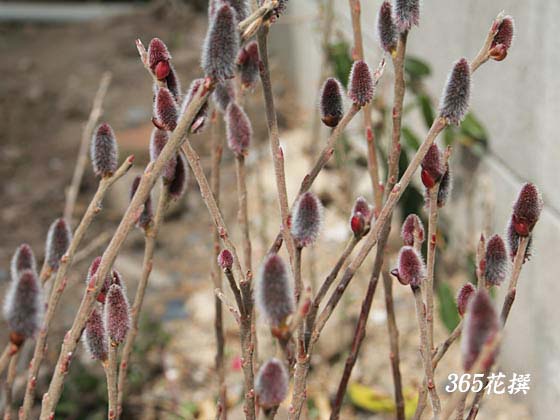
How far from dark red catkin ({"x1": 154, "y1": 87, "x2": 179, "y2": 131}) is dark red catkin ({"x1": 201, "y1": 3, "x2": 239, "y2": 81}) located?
0.15 meters

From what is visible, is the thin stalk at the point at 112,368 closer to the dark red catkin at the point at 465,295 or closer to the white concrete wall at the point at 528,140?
the dark red catkin at the point at 465,295

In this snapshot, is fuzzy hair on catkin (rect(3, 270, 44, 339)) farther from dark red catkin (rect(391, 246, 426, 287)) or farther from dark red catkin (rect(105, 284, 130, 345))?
dark red catkin (rect(391, 246, 426, 287))

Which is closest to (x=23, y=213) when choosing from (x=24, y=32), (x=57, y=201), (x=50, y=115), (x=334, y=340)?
(x=57, y=201)

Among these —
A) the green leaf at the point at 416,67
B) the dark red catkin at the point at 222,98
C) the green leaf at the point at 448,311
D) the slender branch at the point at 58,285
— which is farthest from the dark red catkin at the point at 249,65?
the green leaf at the point at 416,67

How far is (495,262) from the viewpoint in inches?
42.9

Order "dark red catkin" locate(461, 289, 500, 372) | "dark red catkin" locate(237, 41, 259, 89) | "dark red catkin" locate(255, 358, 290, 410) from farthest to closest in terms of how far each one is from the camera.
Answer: "dark red catkin" locate(237, 41, 259, 89), "dark red catkin" locate(255, 358, 290, 410), "dark red catkin" locate(461, 289, 500, 372)

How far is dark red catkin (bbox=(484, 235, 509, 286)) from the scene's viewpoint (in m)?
1.08

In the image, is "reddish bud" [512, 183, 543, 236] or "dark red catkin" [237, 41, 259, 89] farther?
"dark red catkin" [237, 41, 259, 89]

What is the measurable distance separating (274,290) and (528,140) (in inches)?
63.2

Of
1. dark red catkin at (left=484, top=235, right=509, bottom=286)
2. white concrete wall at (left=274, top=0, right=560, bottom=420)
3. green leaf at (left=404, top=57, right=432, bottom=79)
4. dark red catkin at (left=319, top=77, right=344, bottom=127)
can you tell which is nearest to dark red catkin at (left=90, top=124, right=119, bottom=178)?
dark red catkin at (left=319, top=77, right=344, bottom=127)

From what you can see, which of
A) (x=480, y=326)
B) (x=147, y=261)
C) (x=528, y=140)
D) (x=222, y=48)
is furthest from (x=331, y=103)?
(x=528, y=140)

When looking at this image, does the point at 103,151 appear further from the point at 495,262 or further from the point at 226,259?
the point at 495,262

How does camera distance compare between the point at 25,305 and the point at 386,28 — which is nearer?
the point at 25,305

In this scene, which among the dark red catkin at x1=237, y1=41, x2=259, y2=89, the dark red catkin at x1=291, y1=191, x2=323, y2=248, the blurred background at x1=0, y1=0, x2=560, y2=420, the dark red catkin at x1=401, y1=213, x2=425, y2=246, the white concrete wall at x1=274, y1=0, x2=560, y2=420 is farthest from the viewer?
the blurred background at x1=0, y1=0, x2=560, y2=420
